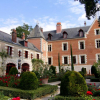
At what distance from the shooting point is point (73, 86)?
600cm

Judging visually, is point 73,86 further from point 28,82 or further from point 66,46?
point 66,46

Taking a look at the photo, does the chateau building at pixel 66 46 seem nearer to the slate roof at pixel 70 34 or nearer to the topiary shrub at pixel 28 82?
the slate roof at pixel 70 34

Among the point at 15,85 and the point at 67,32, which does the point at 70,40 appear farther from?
the point at 15,85

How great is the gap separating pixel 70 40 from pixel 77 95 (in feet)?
68.6

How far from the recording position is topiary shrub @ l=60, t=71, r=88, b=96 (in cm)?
592

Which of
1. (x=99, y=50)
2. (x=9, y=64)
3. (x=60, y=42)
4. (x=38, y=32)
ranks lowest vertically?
(x=9, y=64)

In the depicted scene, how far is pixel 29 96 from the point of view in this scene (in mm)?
6801

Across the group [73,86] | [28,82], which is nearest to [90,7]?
[73,86]

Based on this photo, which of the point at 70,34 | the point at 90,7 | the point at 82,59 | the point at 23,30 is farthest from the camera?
the point at 23,30

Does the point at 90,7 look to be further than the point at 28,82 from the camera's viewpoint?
Yes

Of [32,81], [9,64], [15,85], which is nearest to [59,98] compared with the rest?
[32,81]

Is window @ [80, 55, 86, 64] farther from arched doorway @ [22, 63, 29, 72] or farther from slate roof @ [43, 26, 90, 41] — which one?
arched doorway @ [22, 63, 29, 72]

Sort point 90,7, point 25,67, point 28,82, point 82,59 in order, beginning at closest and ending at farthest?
point 28,82 < point 90,7 < point 25,67 < point 82,59

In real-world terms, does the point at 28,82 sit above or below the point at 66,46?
below
